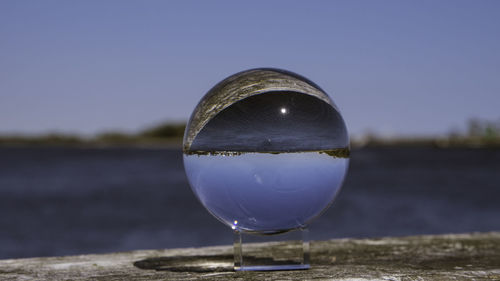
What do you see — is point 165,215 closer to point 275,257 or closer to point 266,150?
point 275,257

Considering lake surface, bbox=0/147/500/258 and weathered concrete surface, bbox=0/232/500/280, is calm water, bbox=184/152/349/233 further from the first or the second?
lake surface, bbox=0/147/500/258

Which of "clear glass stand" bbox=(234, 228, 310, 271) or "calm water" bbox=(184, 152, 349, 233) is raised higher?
"calm water" bbox=(184, 152, 349, 233)

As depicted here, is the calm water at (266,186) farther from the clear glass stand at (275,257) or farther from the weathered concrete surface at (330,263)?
the weathered concrete surface at (330,263)

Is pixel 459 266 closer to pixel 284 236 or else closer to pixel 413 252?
pixel 413 252

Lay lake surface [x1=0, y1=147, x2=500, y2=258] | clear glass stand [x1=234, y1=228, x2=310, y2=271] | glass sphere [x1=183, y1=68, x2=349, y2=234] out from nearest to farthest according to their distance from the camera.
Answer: glass sphere [x1=183, y1=68, x2=349, y2=234] → clear glass stand [x1=234, y1=228, x2=310, y2=271] → lake surface [x1=0, y1=147, x2=500, y2=258]

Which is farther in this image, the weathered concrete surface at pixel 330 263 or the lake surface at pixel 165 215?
the lake surface at pixel 165 215

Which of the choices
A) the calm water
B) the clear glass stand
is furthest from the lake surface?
the calm water

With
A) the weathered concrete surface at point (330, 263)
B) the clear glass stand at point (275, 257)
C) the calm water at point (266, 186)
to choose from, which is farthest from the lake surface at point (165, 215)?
the calm water at point (266, 186)
